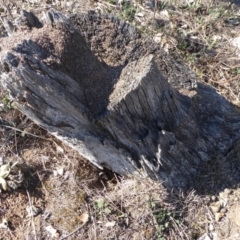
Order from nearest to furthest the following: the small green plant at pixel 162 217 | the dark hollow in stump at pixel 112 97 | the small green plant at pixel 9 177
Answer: the dark hollow in stump at pixel 112 97, the small green plant at pixel 162 217, the small green plant at pixel 9 177

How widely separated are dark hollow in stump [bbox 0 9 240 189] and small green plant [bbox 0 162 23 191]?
2.50 ft

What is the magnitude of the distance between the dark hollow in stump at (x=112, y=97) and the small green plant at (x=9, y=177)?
0.76 metres

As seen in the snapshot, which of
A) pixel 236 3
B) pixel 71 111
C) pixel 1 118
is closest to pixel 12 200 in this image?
pixel 1 118

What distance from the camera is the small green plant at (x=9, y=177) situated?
3066 mm

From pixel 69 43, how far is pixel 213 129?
1.44 metres

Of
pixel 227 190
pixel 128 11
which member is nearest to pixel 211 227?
pixel 227 190

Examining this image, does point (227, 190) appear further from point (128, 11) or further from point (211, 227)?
point (128, 11)

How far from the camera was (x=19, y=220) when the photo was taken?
3.06 metres

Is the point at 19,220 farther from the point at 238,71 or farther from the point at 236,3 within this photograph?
the point at 236,3

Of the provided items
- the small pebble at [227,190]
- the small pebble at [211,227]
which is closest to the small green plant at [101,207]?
the small pebble at [211,227]

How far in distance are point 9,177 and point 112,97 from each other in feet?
4.32

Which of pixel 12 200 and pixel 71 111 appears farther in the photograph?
pixel 12 200

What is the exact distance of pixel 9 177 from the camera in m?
3.09

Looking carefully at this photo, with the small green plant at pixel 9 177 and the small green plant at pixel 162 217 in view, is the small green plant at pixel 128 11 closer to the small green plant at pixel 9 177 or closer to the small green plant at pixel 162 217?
the small green plant at pixel 9 177
